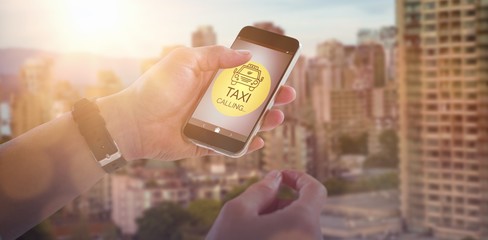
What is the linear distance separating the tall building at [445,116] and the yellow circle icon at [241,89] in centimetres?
990

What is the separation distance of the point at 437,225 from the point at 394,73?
2403mm

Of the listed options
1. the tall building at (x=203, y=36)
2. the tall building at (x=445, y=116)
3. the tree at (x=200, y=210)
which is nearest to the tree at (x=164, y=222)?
the tree at (x=200, y=210)

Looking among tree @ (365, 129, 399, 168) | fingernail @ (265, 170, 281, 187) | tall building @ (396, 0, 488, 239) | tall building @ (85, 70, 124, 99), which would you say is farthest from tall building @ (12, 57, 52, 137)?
fingernail @ (265, 170, 281, 187)

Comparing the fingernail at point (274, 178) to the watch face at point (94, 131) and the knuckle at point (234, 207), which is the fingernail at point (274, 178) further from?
the watch face at point (94, 131)

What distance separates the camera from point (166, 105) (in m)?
0.86

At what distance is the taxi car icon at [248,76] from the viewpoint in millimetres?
869

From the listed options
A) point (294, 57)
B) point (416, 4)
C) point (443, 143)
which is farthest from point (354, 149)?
point (294, 57)

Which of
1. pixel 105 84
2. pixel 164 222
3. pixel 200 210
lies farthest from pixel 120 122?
pixel 164 222

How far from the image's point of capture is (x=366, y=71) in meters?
9.34

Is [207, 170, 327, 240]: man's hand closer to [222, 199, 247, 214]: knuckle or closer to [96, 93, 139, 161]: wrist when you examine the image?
[222, 199, 247, 214]: knuckle

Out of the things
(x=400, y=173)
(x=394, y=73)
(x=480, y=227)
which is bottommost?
(x=480, y=227)

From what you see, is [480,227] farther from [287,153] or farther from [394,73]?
[287,153]

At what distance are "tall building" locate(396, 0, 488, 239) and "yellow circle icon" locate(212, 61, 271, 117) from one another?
9.90 metres

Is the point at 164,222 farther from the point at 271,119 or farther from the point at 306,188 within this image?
the point at 306,188
